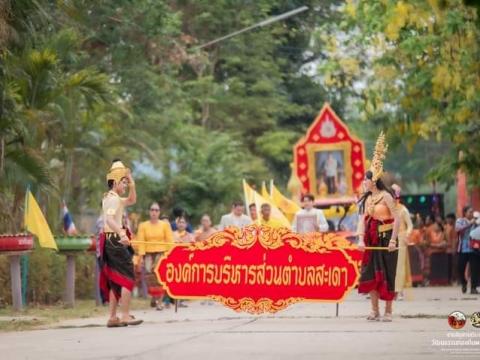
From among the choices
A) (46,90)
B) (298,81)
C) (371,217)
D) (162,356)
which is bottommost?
(162,356)

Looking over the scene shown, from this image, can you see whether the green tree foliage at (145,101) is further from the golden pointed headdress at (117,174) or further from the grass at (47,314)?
the golden pointed headdress at (117,174)

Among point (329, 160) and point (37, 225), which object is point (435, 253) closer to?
point (329, 160)

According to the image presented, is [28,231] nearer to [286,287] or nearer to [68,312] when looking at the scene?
[68,312]

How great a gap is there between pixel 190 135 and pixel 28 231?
59.6ft

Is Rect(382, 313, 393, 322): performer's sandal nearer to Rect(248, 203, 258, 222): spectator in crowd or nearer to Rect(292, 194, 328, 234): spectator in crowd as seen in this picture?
Rect(292, 194, 328, 234): spectator in crowd

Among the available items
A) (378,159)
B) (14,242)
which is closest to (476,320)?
(378,159)

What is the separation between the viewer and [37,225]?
21562 millimetres

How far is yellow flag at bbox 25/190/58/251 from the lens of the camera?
21.4m

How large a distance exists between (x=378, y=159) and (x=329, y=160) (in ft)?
69.7

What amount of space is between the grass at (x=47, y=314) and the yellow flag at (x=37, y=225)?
1.01 metres

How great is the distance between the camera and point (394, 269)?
17.5 meters

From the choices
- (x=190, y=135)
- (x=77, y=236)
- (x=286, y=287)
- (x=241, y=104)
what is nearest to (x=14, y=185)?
(x=77, y=236)

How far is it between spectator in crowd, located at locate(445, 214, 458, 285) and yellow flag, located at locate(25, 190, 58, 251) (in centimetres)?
1301

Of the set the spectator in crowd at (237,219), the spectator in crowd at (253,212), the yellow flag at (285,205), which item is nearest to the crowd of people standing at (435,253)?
the yellow flag at (285,205)
